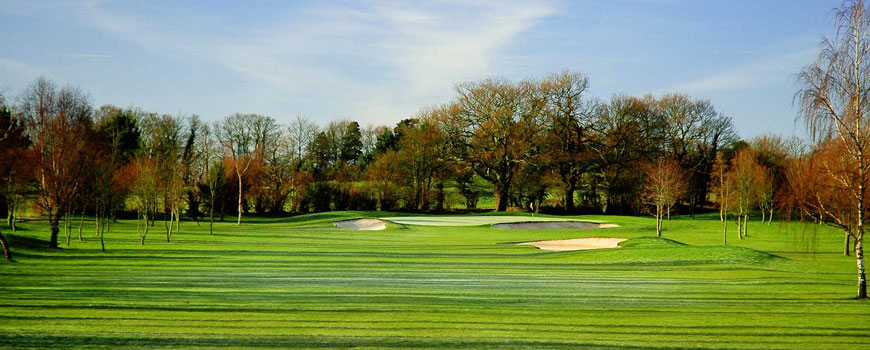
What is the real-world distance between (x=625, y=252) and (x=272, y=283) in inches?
506

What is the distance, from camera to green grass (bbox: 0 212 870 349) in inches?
322

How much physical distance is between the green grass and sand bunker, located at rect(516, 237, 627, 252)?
3200 millimetres

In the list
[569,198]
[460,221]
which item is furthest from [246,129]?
[569,198]

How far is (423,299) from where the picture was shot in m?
11.5

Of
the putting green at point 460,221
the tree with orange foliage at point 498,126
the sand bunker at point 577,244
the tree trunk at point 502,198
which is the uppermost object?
the tree with orange foliage at point 498,126

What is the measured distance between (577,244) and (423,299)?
692 inches

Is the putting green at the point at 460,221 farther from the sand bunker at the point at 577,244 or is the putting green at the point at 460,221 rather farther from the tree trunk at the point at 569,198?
the tree trunk at the point at 569,198

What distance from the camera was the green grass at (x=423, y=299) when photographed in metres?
8.19

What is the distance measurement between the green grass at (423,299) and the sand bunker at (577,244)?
3.20 m

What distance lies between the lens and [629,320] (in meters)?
9.75

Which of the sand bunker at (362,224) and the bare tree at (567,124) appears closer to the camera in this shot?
the sand bunker at (362,224)

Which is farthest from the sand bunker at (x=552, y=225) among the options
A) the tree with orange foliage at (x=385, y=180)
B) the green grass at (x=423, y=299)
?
the tree with orange foliage at (x=385, y=180)

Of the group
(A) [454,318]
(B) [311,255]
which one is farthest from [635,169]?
(A) [454,318]

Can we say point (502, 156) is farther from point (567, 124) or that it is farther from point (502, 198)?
point (567, 124)
